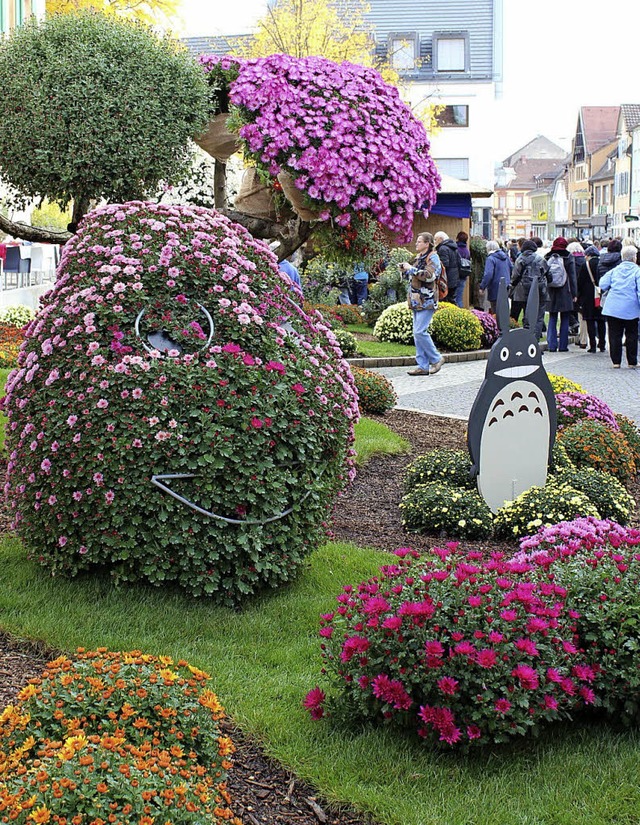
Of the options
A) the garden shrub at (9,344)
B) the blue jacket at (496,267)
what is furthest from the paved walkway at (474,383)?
the garden shrub at (9,344)

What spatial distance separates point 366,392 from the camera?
35.0ft

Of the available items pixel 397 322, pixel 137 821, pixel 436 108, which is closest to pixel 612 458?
pixel 137 821

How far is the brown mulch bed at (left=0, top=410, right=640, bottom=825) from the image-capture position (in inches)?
134

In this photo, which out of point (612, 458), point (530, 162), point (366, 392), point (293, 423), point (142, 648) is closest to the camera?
point (142, 648)

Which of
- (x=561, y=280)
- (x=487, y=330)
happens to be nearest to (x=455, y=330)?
(x=487, y=330)

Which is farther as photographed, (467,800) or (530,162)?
(530,162)

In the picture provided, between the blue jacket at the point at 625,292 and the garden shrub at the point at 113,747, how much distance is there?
533 inches

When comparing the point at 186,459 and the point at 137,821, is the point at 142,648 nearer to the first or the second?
the point at 186,459

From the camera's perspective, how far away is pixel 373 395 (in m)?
10.7

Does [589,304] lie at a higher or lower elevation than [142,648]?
higher

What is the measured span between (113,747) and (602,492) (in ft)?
16.3

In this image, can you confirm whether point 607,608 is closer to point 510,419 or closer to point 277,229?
point 510,419

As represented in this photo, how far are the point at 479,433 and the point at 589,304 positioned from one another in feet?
40.3

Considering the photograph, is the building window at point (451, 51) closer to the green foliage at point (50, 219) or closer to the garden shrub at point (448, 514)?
the green foliage at point (50, 219)
